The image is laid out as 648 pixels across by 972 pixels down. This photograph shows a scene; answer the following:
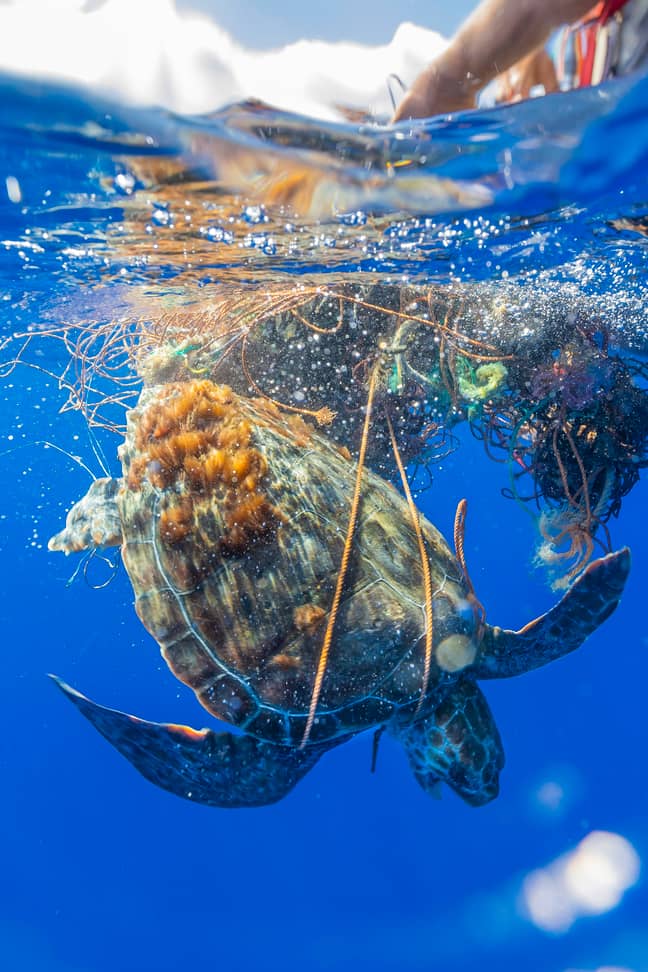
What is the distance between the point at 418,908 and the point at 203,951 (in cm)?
480

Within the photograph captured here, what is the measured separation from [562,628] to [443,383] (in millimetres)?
2583

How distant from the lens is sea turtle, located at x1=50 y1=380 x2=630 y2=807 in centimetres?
363

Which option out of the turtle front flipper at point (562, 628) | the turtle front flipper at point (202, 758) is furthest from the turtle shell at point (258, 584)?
the turtle front flipper at point (562, 628)

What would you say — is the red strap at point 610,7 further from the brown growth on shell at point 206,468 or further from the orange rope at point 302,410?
the orange rope at point 302,410

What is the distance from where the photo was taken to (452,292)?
7.09 meters

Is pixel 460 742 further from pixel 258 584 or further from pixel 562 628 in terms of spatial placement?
pixel 258 584

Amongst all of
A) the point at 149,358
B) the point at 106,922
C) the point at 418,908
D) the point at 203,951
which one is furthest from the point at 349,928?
the point at 149,358

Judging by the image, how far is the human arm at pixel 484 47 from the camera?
2.26 meters

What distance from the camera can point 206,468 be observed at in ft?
11.9

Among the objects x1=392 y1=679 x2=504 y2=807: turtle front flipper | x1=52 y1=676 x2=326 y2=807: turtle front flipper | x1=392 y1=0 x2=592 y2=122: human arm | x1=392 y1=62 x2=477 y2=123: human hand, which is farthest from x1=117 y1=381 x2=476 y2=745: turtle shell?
x1=392 y1=0 x2=592 y2=122: human arm

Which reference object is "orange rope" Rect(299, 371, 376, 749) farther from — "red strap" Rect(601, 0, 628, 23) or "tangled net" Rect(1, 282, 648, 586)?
"red strap" Rect(601, 0, 628, 23)

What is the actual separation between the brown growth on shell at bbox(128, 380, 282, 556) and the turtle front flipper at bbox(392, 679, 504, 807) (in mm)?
2115

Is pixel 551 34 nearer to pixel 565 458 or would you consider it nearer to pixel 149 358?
pixel 565 458

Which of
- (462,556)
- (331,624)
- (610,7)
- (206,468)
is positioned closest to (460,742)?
(462,556)
